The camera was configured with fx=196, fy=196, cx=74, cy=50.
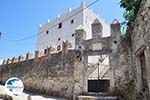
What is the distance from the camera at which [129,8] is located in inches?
440

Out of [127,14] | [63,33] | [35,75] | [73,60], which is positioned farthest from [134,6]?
[63,33]

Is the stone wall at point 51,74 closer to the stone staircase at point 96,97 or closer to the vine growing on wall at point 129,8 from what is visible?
the stone staircase at point 96,97

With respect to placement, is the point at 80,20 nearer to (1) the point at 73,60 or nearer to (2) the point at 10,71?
(2) the point at 10,71

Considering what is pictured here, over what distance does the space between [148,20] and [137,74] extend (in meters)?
3.15

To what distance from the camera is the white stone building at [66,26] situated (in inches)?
1042

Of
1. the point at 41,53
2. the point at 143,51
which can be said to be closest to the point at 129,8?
the point at 143,51

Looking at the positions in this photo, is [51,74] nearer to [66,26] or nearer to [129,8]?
[129,8]

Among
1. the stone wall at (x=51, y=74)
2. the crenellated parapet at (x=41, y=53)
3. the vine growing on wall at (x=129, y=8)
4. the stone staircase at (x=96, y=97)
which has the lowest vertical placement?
the stone staircase at (x=96, y=97)

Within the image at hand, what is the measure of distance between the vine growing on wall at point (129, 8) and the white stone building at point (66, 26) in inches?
532

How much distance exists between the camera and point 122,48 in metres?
11.9

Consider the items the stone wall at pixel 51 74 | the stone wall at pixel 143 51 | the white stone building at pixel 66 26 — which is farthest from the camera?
the white stone building at pixel 66 26

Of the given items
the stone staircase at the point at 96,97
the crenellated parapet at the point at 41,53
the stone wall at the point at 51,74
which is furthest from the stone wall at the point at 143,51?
the crenellated parapet at the point at 41,53

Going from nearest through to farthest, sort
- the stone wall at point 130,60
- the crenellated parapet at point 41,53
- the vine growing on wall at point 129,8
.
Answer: the stone wall at point 130,60
the vine growing on wall at point 129,8
the crenellated parapet at point 41,53

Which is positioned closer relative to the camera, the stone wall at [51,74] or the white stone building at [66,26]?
the stone wall at [51,74]
